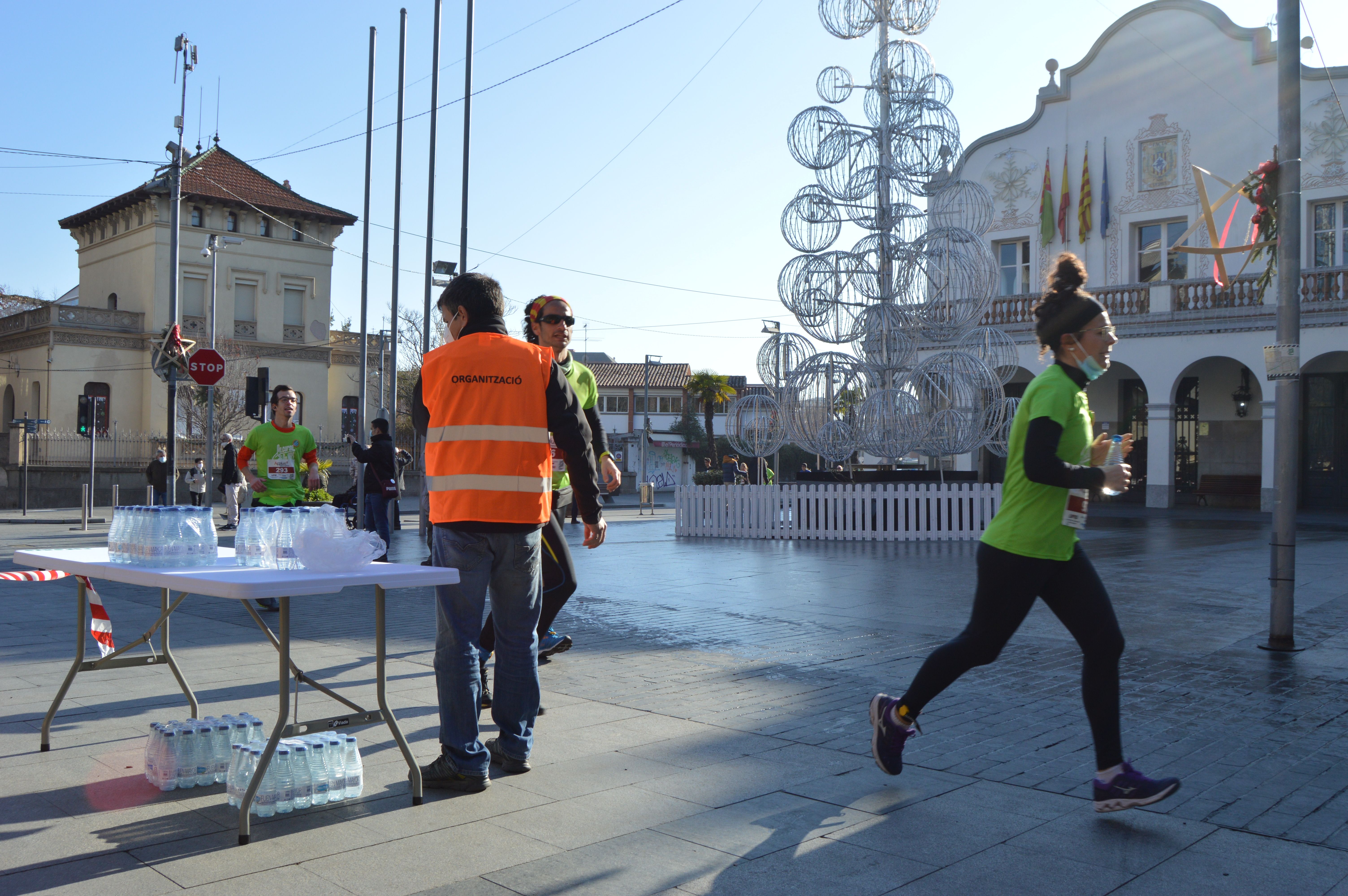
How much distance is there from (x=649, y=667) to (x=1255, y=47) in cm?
2792

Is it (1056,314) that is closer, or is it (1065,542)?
Result: (1065,542)

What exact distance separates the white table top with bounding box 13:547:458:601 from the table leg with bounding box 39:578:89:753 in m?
0.28

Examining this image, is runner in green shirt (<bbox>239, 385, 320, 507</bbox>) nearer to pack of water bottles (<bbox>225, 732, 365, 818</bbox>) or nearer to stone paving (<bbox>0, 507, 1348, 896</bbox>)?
stone paving (<bbox>0, 507, 1348, 896</bbox>)

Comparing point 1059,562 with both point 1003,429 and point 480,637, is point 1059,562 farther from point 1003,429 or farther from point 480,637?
point 1003,429

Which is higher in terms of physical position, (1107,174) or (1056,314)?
(1107,174)

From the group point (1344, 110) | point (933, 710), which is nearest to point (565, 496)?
point (933, 710)

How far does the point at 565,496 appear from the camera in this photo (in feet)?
24.3

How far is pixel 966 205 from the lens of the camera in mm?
21375

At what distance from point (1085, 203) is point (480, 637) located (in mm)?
28992

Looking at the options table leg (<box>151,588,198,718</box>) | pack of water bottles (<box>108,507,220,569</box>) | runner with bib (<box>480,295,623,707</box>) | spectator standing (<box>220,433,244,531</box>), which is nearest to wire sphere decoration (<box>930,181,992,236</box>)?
spectator standing (<box>220,433,244,531</box>)

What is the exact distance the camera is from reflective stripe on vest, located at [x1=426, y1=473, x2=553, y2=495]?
14.1ft

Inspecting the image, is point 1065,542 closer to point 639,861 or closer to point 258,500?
point 639,861

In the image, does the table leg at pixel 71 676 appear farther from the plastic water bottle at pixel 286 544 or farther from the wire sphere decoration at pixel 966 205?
the wire sphere decoration at pixel 966 205

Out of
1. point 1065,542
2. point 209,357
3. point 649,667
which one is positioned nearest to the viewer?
point 1065,542
